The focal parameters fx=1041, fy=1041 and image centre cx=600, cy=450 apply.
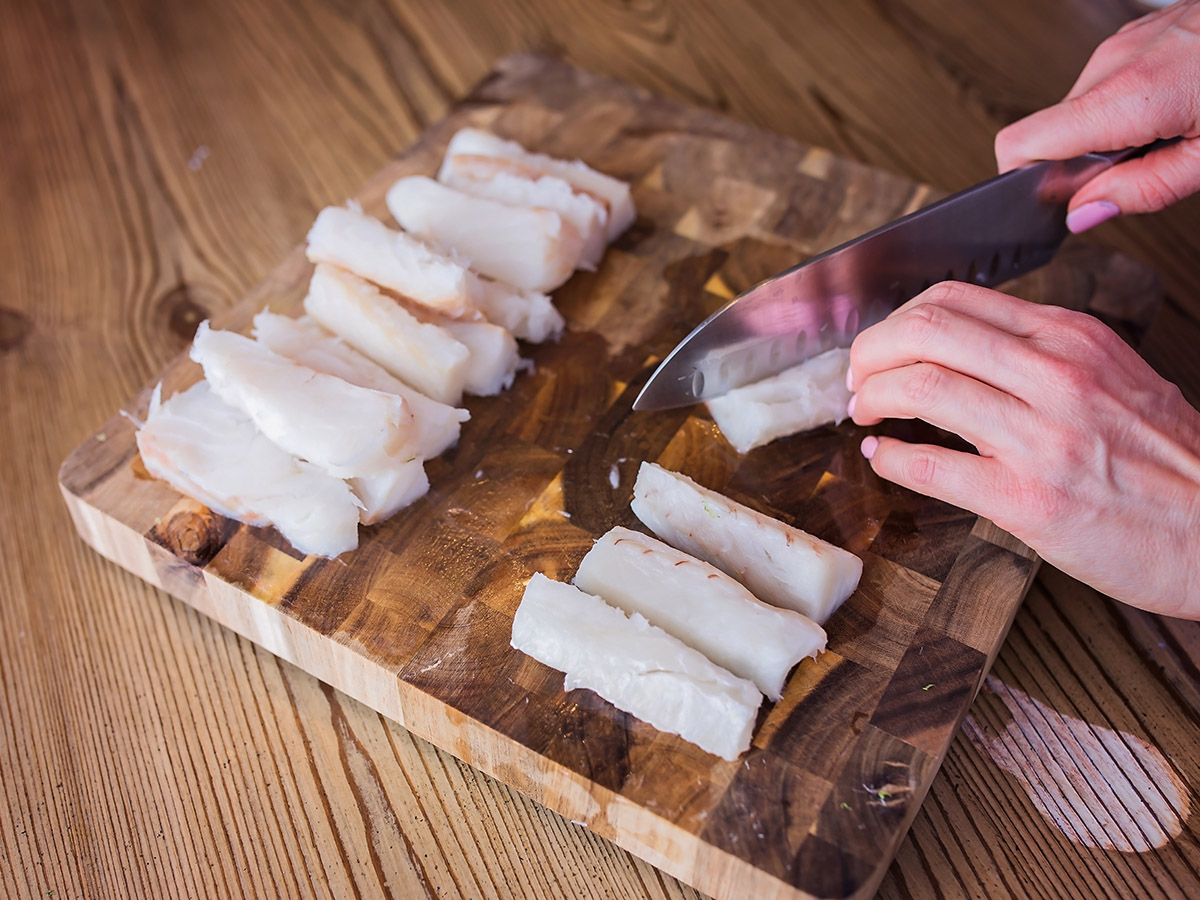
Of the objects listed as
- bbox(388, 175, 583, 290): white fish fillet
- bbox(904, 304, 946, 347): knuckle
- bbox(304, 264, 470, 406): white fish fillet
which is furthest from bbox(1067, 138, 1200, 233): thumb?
bbox(304, 264, 470, 406): white fish fillet

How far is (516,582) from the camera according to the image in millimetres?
2107

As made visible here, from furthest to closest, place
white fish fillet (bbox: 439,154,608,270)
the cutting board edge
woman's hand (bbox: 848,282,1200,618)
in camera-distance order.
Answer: white fish fillet (bbox: 439,154,608,270), woman's hand (bbox: 848,282,1200,618), the cutting board edge

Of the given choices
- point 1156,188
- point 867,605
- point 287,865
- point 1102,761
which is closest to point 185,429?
point 287,865

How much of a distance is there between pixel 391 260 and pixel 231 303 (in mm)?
750

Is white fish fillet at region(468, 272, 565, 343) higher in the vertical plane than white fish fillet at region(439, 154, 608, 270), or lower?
lower

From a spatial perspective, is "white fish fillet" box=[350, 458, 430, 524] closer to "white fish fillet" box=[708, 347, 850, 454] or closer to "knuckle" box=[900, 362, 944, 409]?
"white fish fillet" box=[708, 347, 850, 454]

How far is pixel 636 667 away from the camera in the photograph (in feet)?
6.07

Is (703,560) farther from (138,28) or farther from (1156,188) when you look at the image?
(138,28)

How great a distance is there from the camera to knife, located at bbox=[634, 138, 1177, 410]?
7.47 ft

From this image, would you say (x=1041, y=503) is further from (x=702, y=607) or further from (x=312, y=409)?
(x=312, y=409)

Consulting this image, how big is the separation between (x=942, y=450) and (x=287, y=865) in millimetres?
1469

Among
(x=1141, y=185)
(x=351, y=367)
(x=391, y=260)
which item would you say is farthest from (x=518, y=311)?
(x=1141, y=185)

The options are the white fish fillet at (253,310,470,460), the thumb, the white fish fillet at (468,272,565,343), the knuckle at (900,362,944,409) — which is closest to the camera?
the knuckle at (900,362,944,409)

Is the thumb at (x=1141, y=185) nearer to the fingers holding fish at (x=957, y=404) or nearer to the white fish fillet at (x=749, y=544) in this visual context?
the fingers holding fish at (x=957, y=404)
